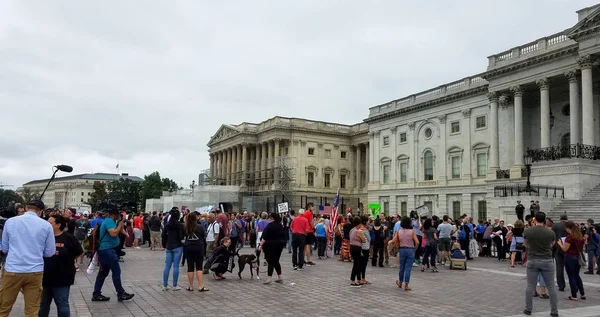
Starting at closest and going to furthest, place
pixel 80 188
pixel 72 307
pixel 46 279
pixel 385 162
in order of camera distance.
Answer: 1. pixel 46 279
2. pixel 72 307
3. pixel 385 162
4. pixel 80 188

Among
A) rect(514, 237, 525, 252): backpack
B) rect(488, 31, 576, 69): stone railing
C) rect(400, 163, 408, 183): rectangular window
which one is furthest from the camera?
rect(400, 163, 408, 183): rectangular window

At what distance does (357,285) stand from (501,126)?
33.0m

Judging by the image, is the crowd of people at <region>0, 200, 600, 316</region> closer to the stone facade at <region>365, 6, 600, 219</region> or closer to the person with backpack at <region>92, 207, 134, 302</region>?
the person with backpack at <region>92, 207, 134, 302</region>

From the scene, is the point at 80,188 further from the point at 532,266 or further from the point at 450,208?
the point at 532,266

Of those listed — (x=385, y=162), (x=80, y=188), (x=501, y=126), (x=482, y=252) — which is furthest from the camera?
(x=80, y=188)

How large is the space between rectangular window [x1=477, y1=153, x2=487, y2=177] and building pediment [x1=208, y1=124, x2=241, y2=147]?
1769 inches

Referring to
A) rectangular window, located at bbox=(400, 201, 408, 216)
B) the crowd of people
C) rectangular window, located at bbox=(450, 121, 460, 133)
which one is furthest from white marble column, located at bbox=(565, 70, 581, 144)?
rectangular window, located at bbox=(400, 201, 408, 216)

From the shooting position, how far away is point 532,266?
970 cm

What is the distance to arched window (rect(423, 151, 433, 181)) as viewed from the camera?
50.5 m

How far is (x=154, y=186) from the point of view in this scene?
109250 mm

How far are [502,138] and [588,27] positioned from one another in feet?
39.8

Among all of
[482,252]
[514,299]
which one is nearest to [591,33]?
[482,252]

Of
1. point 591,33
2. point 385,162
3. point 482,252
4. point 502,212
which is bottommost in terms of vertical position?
point 482,252

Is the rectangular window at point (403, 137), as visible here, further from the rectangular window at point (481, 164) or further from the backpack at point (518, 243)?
the backpack at point (518, 243)
